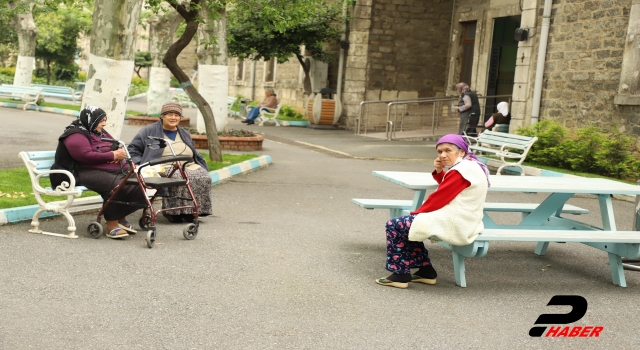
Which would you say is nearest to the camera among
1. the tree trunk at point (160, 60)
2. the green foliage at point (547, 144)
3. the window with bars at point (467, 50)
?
the green foliage at point (547, 144)

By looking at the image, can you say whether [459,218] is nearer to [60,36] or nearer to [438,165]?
[438,165]

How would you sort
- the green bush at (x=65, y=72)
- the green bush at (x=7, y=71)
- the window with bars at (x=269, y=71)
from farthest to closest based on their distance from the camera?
the green bush at (x=65, y=72), the green bush at (x=7, y=71), the window with bars at (x=269, y=71)

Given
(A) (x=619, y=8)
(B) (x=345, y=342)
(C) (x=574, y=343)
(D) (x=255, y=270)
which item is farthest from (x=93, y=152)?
(A) (x=619, y=8)

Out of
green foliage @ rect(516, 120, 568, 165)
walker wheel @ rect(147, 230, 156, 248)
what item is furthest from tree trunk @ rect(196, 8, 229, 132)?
walker wheel @ rect(147, 230, 156, 248)

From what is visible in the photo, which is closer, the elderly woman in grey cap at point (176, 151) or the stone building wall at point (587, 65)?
the elderly woman in grey cap at point (176, 151)

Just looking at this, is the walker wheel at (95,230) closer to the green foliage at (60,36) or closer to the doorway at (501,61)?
the doorway at (501,61)

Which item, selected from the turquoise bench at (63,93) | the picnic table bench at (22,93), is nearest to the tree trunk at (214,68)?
the picnic table bench at (22,93)

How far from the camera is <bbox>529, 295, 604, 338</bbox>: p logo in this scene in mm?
5152

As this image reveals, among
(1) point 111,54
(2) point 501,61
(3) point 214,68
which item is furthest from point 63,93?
(1) point 111,54

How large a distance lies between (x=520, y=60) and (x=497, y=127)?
1507mm

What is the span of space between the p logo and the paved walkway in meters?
0.08

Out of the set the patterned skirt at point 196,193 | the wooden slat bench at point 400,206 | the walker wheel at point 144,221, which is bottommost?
the walker wheel at point 144,221

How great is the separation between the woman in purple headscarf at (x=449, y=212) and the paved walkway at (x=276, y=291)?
0.33 m

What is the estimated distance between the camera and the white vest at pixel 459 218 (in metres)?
5.92
